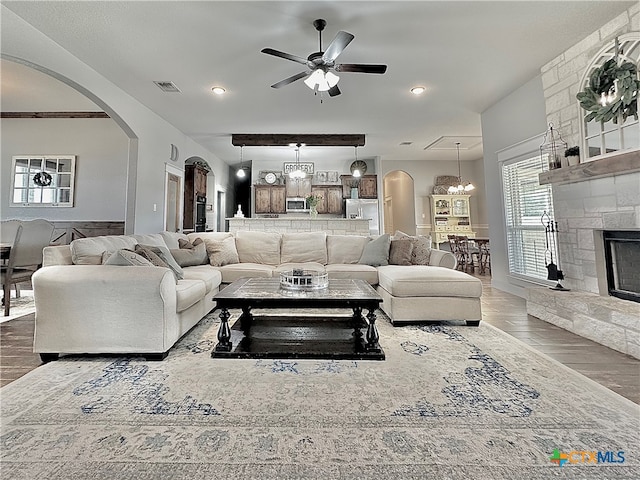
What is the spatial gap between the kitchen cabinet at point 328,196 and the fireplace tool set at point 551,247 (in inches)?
208

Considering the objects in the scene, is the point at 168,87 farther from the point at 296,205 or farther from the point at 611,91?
the point at 611,91

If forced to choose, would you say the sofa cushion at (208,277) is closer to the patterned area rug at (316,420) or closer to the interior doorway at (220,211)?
the patterned area rug at (316,420)

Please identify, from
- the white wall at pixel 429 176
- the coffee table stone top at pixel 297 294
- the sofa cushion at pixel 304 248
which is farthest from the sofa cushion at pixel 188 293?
the white wall at pixel 429 176

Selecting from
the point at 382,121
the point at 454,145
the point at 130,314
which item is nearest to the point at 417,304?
the point at 130,314

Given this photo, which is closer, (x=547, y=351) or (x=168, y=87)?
(x=547, y=351)

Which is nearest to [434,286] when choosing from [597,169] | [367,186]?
[597,169]

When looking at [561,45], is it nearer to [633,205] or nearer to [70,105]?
[633,205]

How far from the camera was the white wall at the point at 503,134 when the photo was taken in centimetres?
391

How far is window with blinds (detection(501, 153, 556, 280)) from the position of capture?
3930 mm

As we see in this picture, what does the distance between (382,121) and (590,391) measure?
4.87 metres

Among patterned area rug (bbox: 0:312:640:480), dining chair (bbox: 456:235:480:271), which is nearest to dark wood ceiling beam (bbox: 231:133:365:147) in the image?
dining chair (bbox: 456:235:480:271)

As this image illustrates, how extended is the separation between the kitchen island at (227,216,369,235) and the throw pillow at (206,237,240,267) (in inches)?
72.7

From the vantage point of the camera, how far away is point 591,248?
10.0 ft

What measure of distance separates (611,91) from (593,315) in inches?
81.0
